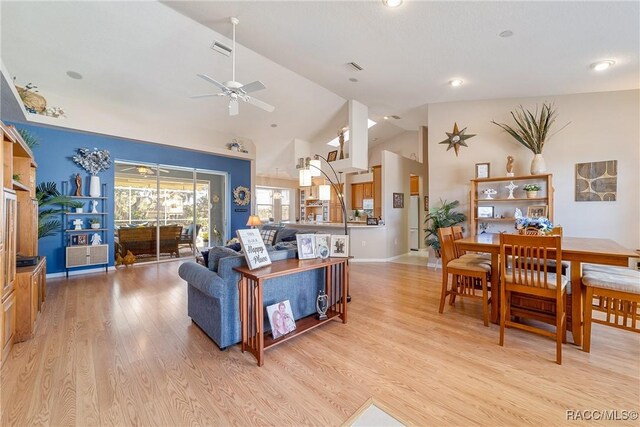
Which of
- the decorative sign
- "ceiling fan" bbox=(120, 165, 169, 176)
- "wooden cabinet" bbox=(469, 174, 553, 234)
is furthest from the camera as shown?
"ceiling fan" bbox=(120, 165, 169, 176)

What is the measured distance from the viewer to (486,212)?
489cm

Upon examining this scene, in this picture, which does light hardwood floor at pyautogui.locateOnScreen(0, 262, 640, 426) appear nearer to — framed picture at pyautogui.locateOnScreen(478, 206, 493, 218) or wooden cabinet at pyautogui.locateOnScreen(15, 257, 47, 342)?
wooden cabinet at pyautogui.locateOnScreen(15, 257, 47, 342)

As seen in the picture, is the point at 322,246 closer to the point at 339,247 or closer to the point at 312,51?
the point at 339,247

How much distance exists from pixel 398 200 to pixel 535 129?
2.99 m

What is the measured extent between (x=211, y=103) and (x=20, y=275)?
4.26 metres

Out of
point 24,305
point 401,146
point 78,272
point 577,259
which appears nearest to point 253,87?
point 24,305

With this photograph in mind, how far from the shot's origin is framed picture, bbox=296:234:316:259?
262 centimetres

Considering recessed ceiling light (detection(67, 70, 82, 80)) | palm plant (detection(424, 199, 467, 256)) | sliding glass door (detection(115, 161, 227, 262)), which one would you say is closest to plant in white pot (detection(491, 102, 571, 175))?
palm plant (detection(424, 199, 467, 256))

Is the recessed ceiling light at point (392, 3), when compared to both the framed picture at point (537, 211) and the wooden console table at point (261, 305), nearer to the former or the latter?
the wooden console table at point (261, 305)

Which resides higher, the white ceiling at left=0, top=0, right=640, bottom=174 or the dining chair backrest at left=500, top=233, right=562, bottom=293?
the white ceiling at left=0, top=0, right=640, bottom=174

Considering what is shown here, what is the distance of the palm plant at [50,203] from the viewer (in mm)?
4258

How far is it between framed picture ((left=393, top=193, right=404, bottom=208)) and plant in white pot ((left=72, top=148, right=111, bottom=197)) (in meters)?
6.41

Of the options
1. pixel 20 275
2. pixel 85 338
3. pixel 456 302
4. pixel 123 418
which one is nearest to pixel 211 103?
pixel 20 275

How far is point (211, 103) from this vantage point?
5.49 m
